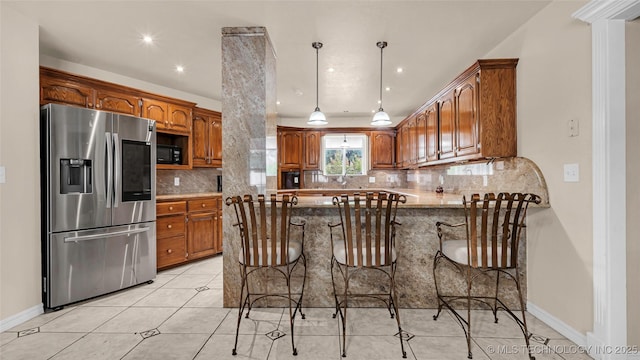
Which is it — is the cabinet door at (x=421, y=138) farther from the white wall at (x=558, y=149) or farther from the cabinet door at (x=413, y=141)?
the white wall at (x=558, y=149)

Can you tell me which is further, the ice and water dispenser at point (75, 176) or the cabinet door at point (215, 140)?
the cabinet door at point (215, 140)

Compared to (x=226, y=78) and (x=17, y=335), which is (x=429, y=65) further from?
(x=17, y=335)

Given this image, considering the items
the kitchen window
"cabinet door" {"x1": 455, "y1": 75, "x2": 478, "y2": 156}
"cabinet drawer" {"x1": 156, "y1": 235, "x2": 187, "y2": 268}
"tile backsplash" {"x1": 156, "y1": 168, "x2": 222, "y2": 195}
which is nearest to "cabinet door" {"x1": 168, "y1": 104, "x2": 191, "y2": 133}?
"tile backsplash" {"x1": 156, "y1": 168, "x2": 222, "y2": 195}

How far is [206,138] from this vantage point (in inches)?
179

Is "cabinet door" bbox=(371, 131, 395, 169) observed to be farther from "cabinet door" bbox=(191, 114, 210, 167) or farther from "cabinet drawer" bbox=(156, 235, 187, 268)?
"cabinet drawer" bbox=(156, 235, 187, 268)

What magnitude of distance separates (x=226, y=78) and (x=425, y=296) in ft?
8.90

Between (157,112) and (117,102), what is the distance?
0.48 meters

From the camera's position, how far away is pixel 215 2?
2312mm

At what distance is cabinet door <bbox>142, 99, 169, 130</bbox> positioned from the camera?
3747 millimetres

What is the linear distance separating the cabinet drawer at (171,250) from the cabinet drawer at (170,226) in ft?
0.22

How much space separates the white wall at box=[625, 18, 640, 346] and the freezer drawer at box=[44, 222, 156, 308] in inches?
165

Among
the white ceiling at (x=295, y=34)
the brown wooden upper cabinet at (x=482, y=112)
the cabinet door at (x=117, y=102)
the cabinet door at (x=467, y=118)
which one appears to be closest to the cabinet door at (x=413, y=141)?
the white ceiling at (x=295, y=34)

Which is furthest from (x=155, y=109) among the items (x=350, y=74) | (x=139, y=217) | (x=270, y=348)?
(x=270, y=348)

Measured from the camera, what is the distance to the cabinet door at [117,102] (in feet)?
10.9
